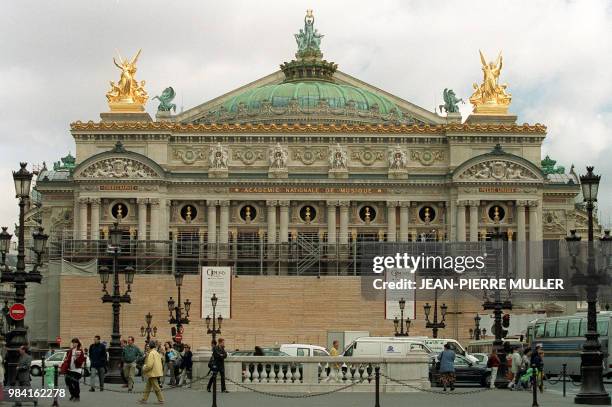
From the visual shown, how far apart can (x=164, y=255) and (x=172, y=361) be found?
55753mm

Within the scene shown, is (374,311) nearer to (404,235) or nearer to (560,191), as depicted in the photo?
(404,235)

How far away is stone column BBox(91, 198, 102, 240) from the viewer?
417ft

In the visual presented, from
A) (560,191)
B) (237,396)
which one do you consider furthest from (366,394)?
(560,191)

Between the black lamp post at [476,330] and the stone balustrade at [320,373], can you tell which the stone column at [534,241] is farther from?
the stone balustrade at [320,373]

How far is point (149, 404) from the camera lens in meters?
46.9

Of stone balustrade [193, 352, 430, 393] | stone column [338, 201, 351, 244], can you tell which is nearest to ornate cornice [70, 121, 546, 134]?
stone column [338, 201, 351, 244]

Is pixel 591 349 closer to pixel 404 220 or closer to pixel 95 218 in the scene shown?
pixel 404 220

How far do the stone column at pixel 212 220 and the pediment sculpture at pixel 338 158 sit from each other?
39.2ft

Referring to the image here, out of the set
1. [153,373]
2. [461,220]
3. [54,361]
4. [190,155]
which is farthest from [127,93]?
[153,373]

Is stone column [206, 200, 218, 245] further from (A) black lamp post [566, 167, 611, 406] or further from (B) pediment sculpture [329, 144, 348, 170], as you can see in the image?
(A) black lamp post [566, 167, 611, 406]

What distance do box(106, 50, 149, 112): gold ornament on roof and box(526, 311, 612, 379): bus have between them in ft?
221

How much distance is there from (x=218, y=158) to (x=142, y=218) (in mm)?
9533

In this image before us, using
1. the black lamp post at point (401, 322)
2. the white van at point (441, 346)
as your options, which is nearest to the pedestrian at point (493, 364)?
the white van at point (441, 346)

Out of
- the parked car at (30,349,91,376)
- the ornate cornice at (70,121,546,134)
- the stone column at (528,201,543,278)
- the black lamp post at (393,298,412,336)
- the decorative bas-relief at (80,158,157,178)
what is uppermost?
the ornate cornice at (70,121,546,134)
